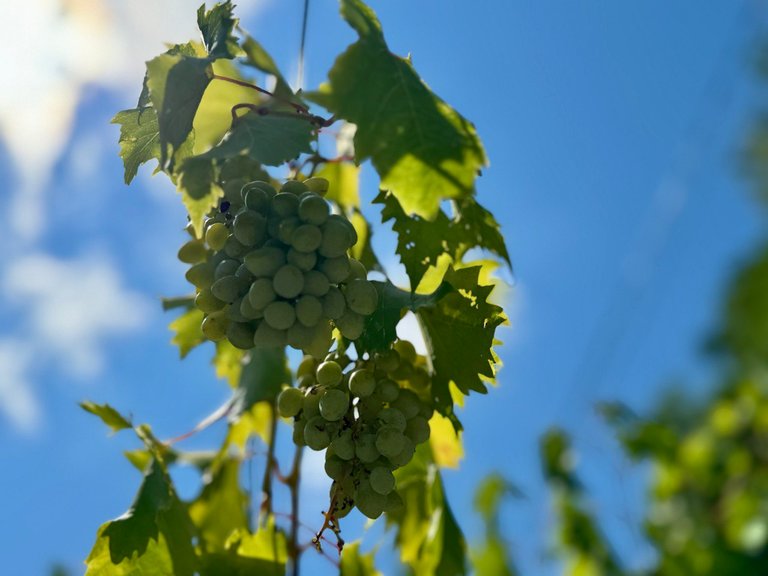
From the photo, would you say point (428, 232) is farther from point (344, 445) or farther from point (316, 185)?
point (344, 445)

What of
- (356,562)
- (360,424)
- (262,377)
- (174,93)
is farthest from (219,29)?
(356,562)

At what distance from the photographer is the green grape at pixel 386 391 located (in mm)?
805

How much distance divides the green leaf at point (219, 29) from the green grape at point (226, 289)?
0.22 metres

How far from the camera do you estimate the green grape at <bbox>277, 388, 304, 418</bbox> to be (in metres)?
0.80

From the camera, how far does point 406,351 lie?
877 millimetres

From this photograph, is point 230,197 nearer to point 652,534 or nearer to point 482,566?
point 482,566

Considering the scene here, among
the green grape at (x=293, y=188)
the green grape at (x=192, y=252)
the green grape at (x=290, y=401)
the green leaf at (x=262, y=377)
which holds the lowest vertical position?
the green grape at (x=290, y=401)

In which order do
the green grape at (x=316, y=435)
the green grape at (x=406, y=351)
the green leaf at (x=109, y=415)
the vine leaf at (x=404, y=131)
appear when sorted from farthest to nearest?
the green leaf at (x=109, y=415), the green grape at (x=406, y=351), the green grape at (x=316, y=435), the vine leaf at (x=404, y=131)

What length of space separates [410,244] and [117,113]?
356mm

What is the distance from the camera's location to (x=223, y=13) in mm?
806

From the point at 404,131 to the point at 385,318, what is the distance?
0.64ft

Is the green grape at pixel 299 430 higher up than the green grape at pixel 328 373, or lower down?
lower down

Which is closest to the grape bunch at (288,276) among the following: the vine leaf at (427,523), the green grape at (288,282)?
the green grape at (288,282)

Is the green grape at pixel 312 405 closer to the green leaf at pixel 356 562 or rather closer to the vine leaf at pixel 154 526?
the vine leaf at pixel 154 526
